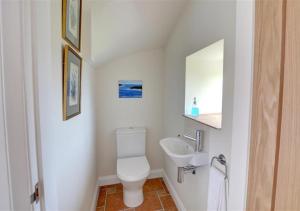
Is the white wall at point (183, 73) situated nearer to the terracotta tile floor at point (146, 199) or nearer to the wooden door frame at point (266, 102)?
the terracotta tile floor at point (146, 199)

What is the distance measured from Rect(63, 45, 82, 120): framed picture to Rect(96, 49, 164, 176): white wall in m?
1.13

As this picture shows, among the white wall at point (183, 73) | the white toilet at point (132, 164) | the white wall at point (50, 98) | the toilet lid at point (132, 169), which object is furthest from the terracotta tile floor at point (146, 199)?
the white wall at point (50, 98)

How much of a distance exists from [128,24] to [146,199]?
6.89ft

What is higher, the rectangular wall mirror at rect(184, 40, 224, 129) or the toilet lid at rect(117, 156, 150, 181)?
the rectangular wall mirror at rect(184, 40, 224, 129)

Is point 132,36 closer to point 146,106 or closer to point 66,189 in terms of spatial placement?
point 146,106

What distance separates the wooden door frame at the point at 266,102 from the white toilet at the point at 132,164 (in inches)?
56.3

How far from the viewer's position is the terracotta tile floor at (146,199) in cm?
184

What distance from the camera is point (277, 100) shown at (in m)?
0.39

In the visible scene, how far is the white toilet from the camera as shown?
172 centimetres

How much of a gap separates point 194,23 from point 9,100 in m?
1.46

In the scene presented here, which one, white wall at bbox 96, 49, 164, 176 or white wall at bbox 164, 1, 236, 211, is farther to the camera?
white wall at bbox 96, 49, 164, 176

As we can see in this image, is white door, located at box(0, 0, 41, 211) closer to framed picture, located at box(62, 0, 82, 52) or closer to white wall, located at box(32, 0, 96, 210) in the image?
white wall, located at box(32, 0, 96, 210)

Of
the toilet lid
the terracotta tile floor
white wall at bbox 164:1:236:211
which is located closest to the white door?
white wall at bbox 164:1:236:211

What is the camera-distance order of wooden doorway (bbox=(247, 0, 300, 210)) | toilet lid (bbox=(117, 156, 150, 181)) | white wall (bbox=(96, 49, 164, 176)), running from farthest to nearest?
white wall (bbox=(96, 49, 164, 176)), toilet lid (bbox=(117, 156, 150, 181)), wooden doorway (bbox=(247, 0, 300, 210))
